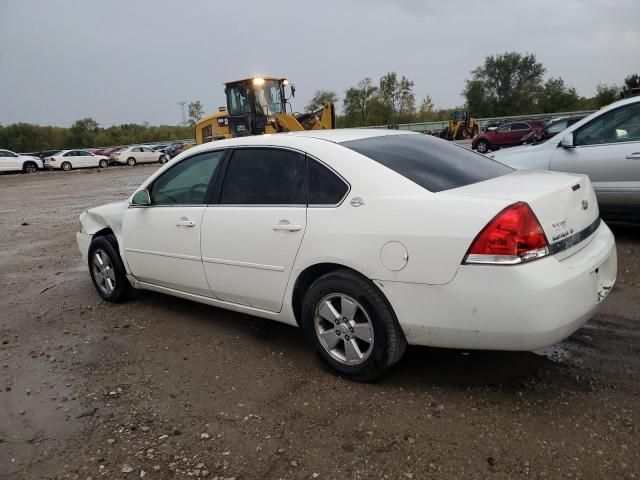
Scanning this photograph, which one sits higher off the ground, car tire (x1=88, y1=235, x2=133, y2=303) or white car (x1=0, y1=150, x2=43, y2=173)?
white car (x1=0, y1=150, x2=43, y2=173)

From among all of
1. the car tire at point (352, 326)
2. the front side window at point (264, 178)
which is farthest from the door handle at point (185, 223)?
the car tire at point (352, 326)

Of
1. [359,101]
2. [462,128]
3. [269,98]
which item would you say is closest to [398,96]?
[359,101]

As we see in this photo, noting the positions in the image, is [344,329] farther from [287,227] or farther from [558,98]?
[558,98]

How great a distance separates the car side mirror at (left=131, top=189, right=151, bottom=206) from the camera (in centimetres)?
455

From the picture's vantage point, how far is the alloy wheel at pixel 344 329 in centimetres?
313

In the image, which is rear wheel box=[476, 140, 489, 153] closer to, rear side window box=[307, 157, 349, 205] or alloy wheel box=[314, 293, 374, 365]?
rear side window box=[307, 157, 349, 205]

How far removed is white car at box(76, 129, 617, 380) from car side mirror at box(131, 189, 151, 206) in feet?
0.72

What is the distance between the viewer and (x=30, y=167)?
1384 inches

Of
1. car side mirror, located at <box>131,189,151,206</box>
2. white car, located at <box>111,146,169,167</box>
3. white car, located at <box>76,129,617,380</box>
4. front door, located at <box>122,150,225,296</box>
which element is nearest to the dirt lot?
white car, located at <box>76,129,617,380</box>

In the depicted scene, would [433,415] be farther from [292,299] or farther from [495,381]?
[292,299]

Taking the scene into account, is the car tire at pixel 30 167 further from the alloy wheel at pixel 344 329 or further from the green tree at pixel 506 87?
the green tree at pixel 506 87

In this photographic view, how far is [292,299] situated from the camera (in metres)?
3.49

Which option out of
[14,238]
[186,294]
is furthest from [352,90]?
[186,294]

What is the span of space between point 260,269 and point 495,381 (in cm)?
164
